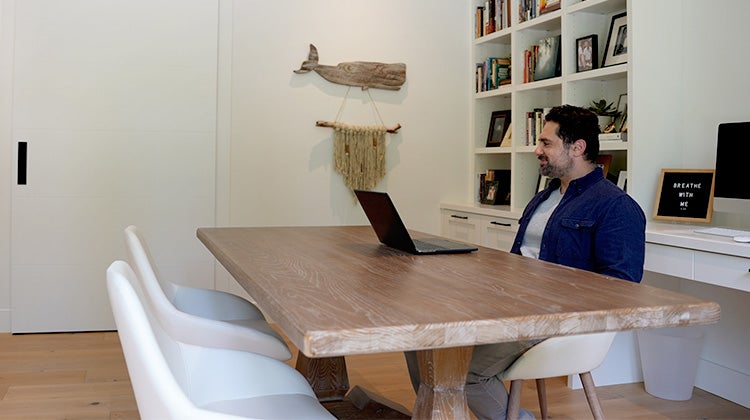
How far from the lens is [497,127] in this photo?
470cm

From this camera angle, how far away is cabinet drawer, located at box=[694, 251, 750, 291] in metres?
2.43

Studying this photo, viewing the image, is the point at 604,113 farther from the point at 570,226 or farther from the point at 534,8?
the point at 570,226

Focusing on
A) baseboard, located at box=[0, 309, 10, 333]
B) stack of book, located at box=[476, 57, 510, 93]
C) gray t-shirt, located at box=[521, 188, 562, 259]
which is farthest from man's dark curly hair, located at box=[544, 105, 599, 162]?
baseboard, located at box=[0, 309, 10, 333]

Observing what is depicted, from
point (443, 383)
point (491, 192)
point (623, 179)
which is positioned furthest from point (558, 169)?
point (491, 192)

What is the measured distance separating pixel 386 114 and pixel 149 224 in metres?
1.65

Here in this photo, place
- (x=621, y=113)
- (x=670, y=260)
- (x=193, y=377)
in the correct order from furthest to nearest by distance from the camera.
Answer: (x=621, y=113) → (x=670, y=260) → (x=193, y=377)

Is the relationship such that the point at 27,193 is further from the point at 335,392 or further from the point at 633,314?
the point at 633,314

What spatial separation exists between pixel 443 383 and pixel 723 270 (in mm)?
1480

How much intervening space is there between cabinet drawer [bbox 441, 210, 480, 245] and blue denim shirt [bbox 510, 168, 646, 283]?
1.75m

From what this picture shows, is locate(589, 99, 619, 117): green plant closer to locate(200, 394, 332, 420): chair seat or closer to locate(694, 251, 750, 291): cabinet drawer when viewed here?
locate(694, 251, 750, 291): cabinet drawer

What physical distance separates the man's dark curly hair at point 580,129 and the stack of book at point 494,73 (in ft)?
6.20

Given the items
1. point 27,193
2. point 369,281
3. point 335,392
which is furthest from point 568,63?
point 27,193

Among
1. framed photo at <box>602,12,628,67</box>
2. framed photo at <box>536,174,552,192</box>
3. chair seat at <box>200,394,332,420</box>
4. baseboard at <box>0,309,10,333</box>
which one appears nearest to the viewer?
chair seat at <box>200,394,332,420</box>

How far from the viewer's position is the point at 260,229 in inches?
121
